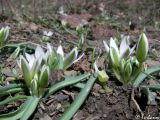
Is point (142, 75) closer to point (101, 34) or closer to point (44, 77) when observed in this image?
point (44, 77)

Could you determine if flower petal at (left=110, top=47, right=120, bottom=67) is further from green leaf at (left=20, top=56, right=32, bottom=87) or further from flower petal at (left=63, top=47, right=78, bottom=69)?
green leaf at (left=20, top=56, right=32, bottom=87)

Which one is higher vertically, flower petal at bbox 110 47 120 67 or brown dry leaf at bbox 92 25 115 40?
brown dry leaf at bbox 92 25 115 40

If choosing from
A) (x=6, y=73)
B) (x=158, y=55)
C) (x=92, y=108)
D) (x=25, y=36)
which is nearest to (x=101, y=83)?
(x=92, y=108)

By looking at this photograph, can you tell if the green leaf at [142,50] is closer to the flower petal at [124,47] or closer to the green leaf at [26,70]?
the flower petal at [124,47]

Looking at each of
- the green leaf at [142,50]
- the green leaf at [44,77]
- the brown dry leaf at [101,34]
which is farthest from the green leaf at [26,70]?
the brown dry leaf at [101,34]

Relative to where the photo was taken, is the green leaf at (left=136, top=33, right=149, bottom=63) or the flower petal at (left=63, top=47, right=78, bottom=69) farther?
the flower petal at (left=63, top=47, right=78, bottom=69)

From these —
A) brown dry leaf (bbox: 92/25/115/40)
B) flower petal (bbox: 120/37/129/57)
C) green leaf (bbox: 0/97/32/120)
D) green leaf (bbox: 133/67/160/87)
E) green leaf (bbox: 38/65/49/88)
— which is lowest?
green leaf (bbox: 0/97/32/120)

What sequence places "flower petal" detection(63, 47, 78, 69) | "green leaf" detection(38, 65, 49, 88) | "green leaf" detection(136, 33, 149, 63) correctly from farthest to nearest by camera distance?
"flower petal" detection(63, 47, 78, 69), "green leaf" detection(136, 33, 149, 63), "green leaf" detection(38, 65, 49, 88)

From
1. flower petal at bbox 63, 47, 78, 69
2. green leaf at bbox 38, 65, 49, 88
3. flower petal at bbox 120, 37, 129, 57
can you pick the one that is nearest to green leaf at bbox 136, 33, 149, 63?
flower petal at bbox 120, 37, 129, 57

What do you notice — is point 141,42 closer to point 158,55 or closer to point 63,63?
point 63,63
